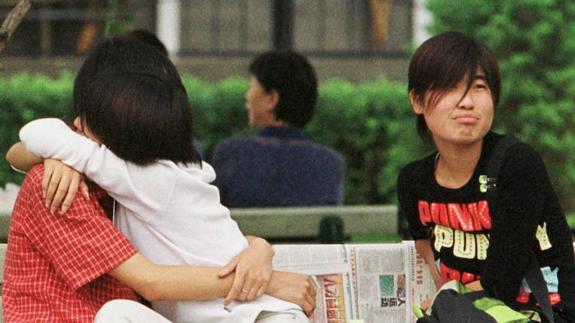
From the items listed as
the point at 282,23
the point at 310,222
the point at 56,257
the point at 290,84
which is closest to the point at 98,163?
the point at 56,257

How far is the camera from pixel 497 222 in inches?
121

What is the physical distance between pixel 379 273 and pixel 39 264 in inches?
39.1

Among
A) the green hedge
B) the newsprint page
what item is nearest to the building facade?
the green hedge

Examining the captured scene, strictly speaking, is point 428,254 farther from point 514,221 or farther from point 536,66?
point 536,66

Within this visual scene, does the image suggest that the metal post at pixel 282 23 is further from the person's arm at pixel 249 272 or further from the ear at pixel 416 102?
the person's arm at pixel 249 272

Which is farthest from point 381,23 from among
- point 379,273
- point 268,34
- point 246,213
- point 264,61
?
point 379,273

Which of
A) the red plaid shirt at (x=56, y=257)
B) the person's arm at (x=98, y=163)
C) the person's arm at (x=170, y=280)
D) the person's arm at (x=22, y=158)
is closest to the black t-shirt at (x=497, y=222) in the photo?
the person's arm at (x=170, y=280)

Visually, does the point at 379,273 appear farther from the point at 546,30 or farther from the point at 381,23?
the point at 381,23

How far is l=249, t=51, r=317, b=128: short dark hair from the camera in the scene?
5.21 meters

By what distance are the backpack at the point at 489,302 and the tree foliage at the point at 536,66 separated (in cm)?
458

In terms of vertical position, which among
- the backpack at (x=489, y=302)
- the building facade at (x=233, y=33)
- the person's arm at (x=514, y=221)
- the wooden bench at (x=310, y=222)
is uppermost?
the person's arm at (x=514, y=221)

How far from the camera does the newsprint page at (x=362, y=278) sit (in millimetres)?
3432

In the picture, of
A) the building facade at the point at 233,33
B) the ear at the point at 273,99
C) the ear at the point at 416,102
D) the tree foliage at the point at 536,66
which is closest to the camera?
the ear at the point at 416,102

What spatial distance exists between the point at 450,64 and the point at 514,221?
0.42 m
